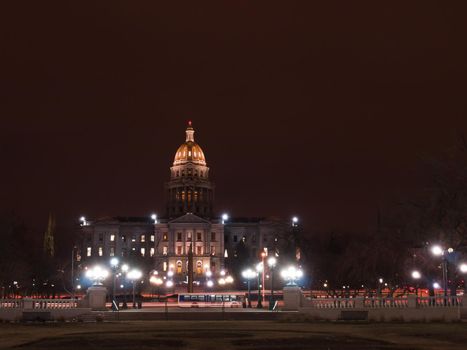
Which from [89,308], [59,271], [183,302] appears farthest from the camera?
[59,271]

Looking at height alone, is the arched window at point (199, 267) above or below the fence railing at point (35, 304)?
above

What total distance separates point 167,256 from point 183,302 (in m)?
123

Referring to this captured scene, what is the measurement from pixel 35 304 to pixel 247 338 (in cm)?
2387

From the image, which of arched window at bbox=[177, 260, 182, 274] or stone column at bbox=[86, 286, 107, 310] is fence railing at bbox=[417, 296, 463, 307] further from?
arched window at bbox=[177, 260, 182, 274]

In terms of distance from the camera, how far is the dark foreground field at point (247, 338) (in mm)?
25594

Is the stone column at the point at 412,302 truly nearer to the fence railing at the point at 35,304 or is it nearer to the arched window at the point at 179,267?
the fence railing at the point at 35,304

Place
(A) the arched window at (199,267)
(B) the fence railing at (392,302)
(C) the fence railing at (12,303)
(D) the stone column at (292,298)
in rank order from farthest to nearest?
(A) the arched window at (199,267)
(D) the stone column at (292,298)
(C) the fence railing at (12,303)
(B) the fence railing at (392,302)

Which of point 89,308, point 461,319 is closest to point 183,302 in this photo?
point 89,308

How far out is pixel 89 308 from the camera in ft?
168

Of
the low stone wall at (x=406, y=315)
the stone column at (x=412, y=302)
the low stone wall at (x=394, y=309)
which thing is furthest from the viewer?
the stone column at (x=412, y=302)

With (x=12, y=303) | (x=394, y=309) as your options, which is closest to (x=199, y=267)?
(x=12, y=303)

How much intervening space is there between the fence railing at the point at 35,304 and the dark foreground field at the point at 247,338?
14.4 meters

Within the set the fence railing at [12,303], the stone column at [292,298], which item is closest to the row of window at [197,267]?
Answer: the stone column at [292,298]

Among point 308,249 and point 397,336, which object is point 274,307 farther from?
point 308,249
